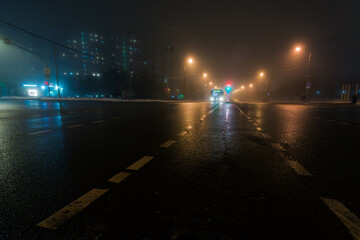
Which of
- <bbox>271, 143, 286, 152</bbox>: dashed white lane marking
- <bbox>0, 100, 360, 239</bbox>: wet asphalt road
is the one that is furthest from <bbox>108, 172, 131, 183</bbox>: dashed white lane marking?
<bbox>271, 143, 286, 152</bbox>: dashed white lane marking

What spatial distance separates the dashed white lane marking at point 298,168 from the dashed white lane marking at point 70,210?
3.02m

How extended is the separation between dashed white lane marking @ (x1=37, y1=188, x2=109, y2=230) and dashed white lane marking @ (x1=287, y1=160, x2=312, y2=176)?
302cm

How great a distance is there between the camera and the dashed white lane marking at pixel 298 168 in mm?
3147

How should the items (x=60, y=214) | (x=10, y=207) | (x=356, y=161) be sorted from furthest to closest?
(x=356, y=161)
(x=10, y=207)
(x=60, y=214)

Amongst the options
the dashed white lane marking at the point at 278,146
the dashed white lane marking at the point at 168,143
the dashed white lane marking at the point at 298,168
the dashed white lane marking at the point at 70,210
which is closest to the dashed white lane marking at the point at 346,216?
the dashed white lane marking at the point at 298,168

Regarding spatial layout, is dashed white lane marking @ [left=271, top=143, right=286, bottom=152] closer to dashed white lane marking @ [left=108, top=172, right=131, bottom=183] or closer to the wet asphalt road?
the wet asphalt road

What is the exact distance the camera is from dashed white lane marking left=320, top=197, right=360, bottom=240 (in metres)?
1.77

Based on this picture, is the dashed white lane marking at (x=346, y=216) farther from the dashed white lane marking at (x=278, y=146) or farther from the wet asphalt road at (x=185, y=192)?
the dashed white lane marking at (x=278, y=146)

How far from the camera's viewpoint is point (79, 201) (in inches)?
88.2

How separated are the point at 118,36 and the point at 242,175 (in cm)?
16910

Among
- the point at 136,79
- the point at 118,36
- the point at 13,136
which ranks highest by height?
the point at 118,36

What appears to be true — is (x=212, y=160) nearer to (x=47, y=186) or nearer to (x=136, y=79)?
(x=47, y=186)

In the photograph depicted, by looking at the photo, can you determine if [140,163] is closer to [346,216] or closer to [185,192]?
[185,192]

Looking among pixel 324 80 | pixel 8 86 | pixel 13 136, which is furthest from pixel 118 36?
pixel 13 136
